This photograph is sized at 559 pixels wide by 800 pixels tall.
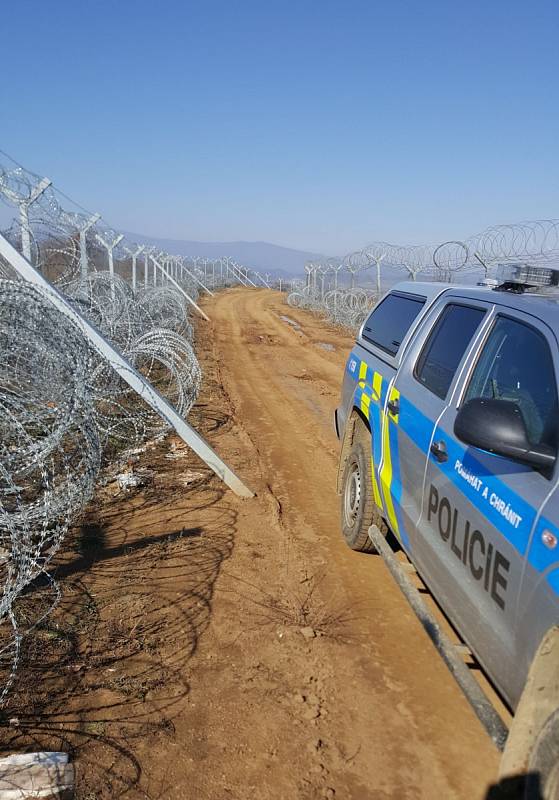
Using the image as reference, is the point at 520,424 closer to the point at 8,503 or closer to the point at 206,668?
the point at 206,668

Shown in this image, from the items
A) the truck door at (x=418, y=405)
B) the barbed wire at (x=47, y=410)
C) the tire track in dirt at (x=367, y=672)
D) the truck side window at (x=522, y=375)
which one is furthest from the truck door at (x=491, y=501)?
the barbed wire at (x=47, y=410)

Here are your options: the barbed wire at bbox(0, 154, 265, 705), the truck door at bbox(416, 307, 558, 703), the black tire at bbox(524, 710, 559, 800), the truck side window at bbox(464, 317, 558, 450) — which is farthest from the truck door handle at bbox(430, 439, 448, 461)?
the barbed wire at bbox(0, 154, 265, 705)

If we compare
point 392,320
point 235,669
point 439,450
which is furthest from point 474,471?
point 392,320

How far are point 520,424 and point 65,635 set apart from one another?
10.0 ft

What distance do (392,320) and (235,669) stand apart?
2.85 m

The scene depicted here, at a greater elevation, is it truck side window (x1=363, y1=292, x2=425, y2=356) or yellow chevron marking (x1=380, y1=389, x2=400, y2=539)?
truck side window (x1=363, y1=292, x2=425, y2=356)

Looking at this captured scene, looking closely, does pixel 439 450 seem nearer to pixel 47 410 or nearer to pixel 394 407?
pixel 394 407

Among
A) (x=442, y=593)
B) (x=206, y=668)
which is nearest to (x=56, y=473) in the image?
(x=206, y=668)

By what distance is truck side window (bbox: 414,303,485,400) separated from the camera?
349cm

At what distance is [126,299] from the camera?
1066cm

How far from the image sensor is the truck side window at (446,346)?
11.4ft

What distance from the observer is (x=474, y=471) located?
9.09 feet

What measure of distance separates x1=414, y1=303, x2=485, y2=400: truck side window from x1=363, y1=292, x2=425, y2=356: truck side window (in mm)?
468

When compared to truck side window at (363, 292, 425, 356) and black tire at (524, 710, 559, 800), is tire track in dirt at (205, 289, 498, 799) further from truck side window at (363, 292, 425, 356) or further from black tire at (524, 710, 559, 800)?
truck side window at (363, 292, 425, 356)
